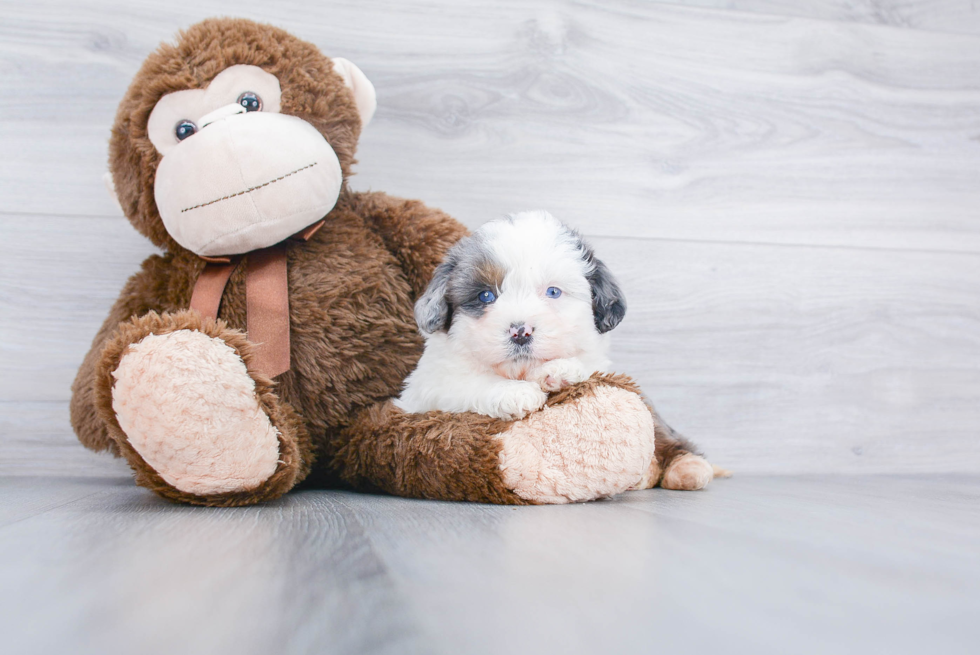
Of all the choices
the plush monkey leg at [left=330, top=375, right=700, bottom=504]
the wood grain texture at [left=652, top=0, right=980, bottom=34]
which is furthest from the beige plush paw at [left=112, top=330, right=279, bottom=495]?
the wood grain texture at [left=652, top=0, right=980, bottom=34]

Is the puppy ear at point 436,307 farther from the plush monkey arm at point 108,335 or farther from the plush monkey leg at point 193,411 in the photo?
the plush monkey arm at point 108,335

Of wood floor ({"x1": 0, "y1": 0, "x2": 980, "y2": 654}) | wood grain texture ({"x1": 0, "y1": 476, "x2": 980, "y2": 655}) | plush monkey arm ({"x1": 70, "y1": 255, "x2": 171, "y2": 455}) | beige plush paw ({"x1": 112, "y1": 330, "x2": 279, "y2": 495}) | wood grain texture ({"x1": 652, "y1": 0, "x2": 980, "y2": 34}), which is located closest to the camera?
wood grain texture ({"x1": 0, "y1": 476, "x2": 980, "y2": 655})

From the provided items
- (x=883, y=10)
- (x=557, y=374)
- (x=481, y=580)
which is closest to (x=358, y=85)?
(x=557, y=374)

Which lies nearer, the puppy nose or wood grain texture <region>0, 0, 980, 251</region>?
the puppy nose

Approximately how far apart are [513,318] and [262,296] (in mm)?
366

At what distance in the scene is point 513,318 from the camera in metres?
0.83

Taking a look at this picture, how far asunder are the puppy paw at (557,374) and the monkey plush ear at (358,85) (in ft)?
1.71

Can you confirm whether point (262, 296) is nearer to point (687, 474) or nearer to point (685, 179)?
point (687, 474)

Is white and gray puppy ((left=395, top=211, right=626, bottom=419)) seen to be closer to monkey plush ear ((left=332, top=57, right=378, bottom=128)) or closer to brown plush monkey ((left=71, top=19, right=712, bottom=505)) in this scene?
brown plush monkey ((left=71, top=19, right=712, bottom=505))

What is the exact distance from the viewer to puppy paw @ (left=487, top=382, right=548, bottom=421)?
0.81m

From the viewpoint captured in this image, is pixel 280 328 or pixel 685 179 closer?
pixel 280 328

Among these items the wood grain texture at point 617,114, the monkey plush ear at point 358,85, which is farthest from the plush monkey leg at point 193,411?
the wood grain texture at point 617,114

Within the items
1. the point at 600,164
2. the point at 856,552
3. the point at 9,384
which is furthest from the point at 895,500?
the point at 9,384

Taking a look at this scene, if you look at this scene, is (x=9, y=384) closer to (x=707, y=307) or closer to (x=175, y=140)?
(x=175, y=140)
